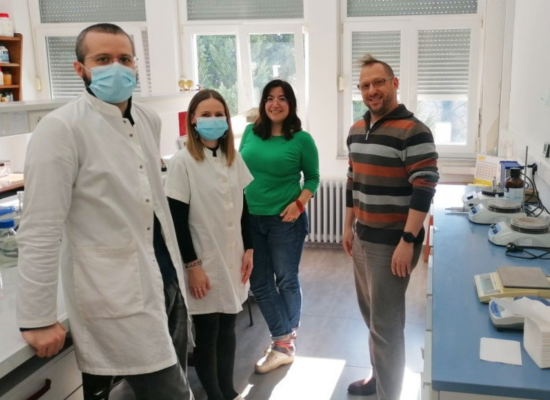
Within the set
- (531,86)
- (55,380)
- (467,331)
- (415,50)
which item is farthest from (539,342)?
(415,50)

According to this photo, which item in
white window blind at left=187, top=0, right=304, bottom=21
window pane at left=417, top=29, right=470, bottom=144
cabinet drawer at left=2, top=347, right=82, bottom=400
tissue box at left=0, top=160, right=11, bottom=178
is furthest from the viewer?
white window blind at left=187, top=0, right=304, bottom=21

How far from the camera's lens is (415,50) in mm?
4547

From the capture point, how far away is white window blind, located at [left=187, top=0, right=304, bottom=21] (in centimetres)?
477

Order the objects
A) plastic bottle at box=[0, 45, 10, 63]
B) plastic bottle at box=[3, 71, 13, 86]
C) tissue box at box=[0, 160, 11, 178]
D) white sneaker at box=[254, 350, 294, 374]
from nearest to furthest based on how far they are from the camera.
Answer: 1. white sneaker at box=[254, 350, 294, 374]
2. tissue box at box=[0, 160, 11, 178]
3. plastic bottle at box=[0, 45, 10, 63]
4. plastic bottle at box=[3, 71, 13, 86]

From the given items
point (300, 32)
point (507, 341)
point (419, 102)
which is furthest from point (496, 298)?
point (300, 32)

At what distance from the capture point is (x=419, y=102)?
466cm

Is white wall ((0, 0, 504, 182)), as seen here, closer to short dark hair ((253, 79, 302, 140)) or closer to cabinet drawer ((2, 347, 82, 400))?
short dark hair ((253, 79, 302, 140))

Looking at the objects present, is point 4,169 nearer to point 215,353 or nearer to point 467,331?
point 215,353

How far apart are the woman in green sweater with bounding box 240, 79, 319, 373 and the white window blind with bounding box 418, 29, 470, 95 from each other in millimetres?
2310

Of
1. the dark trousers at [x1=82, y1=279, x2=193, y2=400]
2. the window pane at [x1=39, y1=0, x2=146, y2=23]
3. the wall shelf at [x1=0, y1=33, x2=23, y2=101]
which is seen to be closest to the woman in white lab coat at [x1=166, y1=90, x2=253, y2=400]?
the dark trousers at [x1=82, y1=279, x2=193, y2=400]

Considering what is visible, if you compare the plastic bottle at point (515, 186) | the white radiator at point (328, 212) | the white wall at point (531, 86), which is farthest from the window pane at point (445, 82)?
the plastic bottle at point (515, 186)

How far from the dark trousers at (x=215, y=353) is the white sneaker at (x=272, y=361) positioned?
1.57 ft

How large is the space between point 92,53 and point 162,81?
3763 millimetres

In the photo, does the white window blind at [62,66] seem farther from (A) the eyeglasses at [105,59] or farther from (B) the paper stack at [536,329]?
(B) the paper stack at [536,329]
